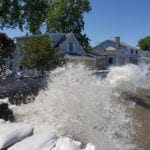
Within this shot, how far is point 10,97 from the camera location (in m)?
19.2

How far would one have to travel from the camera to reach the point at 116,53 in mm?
62375

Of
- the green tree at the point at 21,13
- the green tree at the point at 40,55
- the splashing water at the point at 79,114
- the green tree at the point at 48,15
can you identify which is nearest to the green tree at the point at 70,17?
the green tree at the point at 48,15

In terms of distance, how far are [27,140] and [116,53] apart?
54.1 meters

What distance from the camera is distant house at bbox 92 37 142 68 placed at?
61750mm

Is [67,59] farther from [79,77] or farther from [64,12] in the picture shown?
[79,77]

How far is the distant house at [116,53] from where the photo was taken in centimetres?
6175

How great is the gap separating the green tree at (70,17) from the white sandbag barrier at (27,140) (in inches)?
1680

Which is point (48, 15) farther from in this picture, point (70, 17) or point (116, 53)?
point (116, 53)

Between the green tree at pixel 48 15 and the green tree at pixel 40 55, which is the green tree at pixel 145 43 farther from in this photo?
the green tree at pixel 40 55

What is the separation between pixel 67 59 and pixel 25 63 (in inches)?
378

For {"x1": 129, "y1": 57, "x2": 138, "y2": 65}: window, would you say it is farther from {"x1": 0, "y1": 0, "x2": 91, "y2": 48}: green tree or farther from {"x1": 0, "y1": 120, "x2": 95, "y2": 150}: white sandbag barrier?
{"x1": 0, "y1": 120, "x2": 95, "y2": 150}: white sandbag barrier

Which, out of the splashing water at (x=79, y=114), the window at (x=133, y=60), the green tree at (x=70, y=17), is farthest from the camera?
the window at (x=133, y=60)

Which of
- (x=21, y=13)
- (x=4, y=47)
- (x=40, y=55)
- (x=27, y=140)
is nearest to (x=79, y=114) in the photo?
(x=27, y=140)

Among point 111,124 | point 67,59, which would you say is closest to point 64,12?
point 67,59
